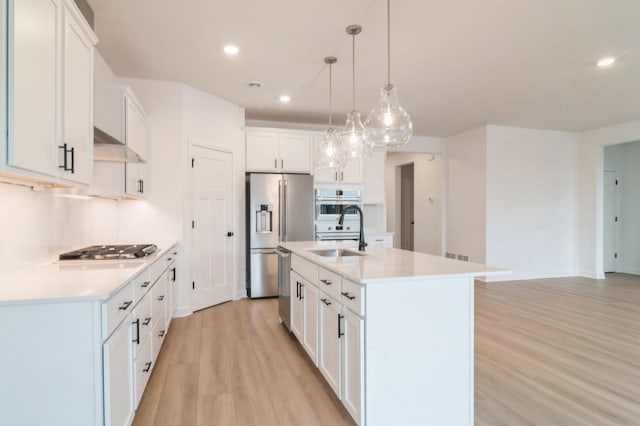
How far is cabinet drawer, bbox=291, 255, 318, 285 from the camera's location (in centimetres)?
241

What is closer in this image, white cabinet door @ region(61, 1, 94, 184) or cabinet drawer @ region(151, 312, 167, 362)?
white cabinet door @ region(61, 1, 94, 184)

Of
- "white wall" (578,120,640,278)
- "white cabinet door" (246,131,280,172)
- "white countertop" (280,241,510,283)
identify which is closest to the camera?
"white countertop" (280,241,510,283)

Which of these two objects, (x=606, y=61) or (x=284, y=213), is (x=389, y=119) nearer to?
(x=284, y=213)

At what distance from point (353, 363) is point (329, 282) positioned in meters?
0.51

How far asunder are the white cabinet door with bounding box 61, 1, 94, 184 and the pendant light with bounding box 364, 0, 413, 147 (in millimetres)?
1912

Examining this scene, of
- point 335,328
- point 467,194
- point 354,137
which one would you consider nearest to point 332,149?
point 354,137

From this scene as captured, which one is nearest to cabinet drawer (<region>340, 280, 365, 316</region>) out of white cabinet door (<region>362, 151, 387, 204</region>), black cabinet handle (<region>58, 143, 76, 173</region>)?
black cabinet handle (<region>58, 143, 76, 173</region>)

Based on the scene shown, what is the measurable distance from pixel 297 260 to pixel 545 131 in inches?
228

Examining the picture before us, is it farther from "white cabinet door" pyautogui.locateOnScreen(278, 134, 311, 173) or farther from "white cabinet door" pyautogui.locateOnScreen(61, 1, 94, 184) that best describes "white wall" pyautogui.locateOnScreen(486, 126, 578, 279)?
"white cabinet door" pyautogui.locateOnScreen(61, 1, 94, 184)

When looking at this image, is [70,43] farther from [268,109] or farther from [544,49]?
[544,49]

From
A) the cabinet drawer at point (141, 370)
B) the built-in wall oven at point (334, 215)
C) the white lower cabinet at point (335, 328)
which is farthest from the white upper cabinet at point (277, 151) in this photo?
the cabinet drawer at point (141, 370)

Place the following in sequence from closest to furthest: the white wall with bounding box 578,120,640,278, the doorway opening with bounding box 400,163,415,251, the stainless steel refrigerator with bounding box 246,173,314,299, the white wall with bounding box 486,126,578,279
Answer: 1. the stainless steel refrigerator with bounding box 246,173,314,299
2. the white wall with bounding box 486,126,578,279
3. the white wall with bounding box 578,120,640,278
4. the doorway opening with bounding box 400,163,415,251

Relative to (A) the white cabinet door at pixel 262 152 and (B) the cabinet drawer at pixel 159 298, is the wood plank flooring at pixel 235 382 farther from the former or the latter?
(A) the white cabinet door at pixel 262 152

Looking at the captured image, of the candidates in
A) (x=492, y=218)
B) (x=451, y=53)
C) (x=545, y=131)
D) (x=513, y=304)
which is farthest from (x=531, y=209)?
(x=451, y=53)
